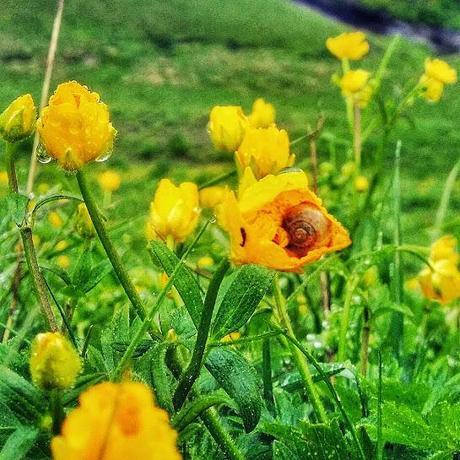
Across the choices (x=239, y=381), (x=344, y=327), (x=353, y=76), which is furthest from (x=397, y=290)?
(x=239, y=381)

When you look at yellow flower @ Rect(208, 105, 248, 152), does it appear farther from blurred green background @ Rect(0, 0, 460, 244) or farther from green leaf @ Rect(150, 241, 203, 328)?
blurred green background @ Rect(0, 0, 460, 244)

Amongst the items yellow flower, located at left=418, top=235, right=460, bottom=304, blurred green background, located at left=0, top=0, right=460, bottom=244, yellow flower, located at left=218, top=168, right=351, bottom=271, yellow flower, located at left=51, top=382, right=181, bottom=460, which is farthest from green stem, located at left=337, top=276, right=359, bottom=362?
blurred green background, located at left=0, top=0, right=460, bottom=244

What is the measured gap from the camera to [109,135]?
1.28 feet

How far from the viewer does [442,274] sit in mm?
665

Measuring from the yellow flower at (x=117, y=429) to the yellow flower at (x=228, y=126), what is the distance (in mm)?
310

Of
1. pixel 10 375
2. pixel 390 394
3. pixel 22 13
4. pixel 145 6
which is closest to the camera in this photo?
pixel 10 375

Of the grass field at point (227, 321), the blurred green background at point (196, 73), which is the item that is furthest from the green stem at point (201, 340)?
the blurred green background at point (196, 73)

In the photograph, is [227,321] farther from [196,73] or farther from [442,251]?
[196,73]

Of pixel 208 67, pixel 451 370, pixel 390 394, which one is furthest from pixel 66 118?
pixel 208 67

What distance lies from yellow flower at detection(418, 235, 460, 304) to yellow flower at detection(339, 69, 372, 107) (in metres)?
0.27

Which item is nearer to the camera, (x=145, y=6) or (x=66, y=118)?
(x=66, y=118)

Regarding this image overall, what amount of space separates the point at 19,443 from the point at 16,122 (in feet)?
0.60

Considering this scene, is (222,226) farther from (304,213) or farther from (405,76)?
(405,76)

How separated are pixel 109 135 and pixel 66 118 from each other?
0.08 feet
